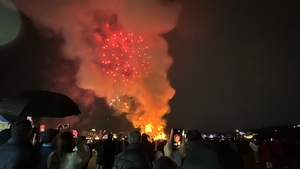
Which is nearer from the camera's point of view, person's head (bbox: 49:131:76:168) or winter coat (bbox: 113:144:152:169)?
person's head (bbox: 49:131:76:168)

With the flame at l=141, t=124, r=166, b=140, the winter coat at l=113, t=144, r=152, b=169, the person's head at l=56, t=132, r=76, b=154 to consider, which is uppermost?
the flame at l=141, t=124, r=166, b=140

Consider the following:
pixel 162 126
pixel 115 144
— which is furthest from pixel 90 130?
pixel 115 144

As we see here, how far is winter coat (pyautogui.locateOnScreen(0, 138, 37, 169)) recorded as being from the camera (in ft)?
10.2

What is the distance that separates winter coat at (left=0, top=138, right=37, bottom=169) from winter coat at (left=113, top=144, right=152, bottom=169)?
4.11 ft

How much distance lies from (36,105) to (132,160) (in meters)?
2.58

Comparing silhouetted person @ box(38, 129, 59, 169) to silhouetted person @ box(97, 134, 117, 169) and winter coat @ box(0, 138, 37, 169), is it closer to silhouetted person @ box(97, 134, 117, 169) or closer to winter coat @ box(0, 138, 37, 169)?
winter coat @ box(0, 138, 37, 169)

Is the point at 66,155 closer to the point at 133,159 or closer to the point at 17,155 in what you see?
the point at 17,155

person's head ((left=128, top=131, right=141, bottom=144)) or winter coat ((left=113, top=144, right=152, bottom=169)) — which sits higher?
person's head ((left=128, top=131, right=141, bottom=144))

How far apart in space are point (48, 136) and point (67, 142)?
1.87 feet

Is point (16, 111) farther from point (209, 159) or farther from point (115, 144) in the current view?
point (115, 144)

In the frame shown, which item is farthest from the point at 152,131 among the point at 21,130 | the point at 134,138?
the point at 21,130

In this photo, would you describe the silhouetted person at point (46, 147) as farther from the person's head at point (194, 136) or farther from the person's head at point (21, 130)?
the person's head at point (194, 136)

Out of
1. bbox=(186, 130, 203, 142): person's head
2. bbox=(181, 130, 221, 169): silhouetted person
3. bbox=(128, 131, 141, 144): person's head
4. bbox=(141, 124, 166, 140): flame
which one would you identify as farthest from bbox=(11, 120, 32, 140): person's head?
bbox=(141, 124, 166, 140): flame

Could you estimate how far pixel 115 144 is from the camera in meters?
9.01
